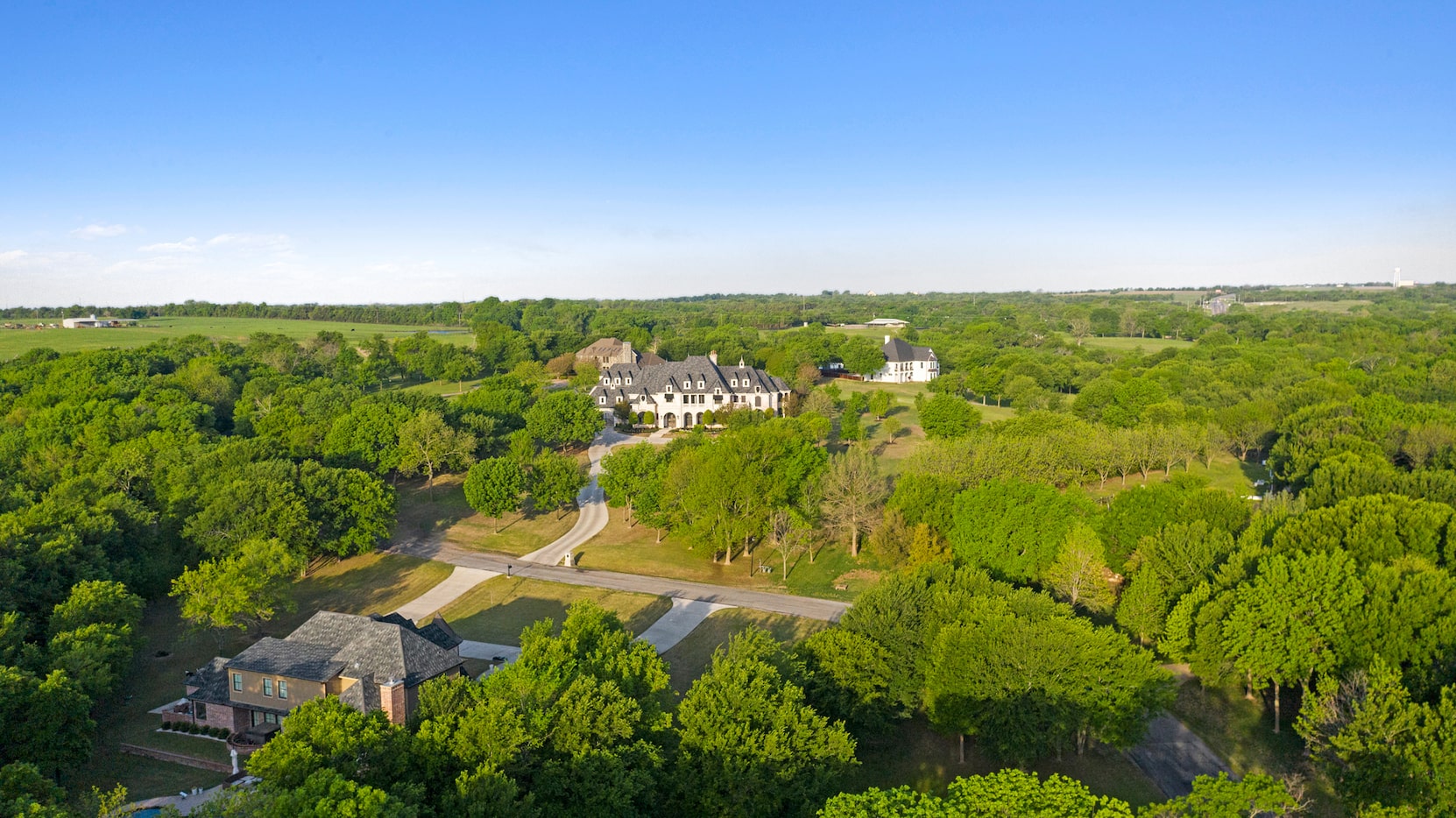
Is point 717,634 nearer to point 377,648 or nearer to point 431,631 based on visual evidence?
point 431,631

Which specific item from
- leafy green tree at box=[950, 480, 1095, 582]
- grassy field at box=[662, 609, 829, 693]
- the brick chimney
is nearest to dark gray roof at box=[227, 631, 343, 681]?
the brick chimney

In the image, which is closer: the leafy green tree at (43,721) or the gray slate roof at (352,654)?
the leafy green tree at (43,721)

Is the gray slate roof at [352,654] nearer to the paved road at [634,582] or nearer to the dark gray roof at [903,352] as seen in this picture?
the paved road at [634,582]

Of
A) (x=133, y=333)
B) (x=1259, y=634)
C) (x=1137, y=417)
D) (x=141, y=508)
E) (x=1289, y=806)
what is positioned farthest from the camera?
(x=133, y=333)

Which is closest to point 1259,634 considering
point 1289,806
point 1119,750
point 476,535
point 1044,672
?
point 1119,750

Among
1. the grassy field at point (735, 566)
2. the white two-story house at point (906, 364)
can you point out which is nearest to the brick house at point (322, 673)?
the grassy field at point (735, 566)

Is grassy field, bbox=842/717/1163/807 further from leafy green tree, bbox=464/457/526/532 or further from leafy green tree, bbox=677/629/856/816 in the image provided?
leafy green tree, bbox=464/457/526/532

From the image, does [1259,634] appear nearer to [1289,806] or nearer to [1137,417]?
[1289,806]
